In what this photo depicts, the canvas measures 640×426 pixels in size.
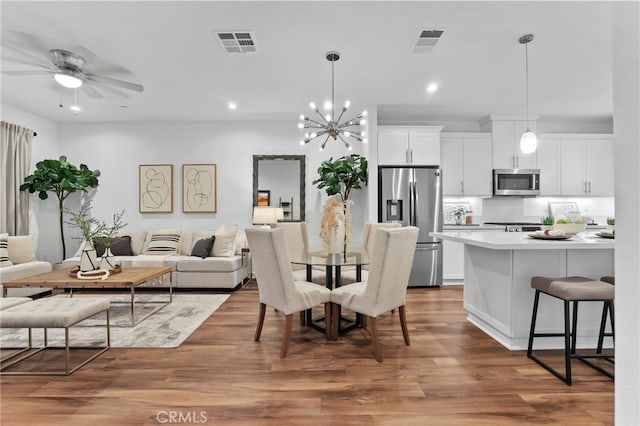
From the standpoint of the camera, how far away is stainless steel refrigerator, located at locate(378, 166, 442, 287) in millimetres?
5090

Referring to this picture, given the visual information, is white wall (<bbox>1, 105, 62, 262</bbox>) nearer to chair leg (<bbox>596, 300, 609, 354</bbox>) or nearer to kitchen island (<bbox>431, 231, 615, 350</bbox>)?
kitchen island (<bbox>431, 231, 615, 350</bbox>)

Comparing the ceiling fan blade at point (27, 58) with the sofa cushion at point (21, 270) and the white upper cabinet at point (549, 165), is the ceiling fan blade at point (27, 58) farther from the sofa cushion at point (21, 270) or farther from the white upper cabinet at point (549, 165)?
the white upper cabinet at point (549, 165)

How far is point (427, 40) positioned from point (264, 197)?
366 centimetres

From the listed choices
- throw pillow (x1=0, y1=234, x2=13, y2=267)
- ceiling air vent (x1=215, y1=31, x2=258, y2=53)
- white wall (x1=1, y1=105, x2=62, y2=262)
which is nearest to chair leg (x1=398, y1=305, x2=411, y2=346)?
ceiling air vent (x1=215, y1=31, x2=258, y2=53)

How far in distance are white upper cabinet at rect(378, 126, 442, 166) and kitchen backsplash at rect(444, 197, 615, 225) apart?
3.42 ft

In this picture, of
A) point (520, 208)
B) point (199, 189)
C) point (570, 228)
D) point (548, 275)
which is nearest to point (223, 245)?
point (199, 189)

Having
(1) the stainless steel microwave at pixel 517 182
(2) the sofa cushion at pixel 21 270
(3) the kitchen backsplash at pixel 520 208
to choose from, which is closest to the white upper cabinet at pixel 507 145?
(1) the stainless steel microwave at pixel 517 182

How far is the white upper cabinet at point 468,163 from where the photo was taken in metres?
5.61

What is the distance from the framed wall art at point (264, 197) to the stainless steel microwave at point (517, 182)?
3.83 m

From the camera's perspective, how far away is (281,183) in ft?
19.5

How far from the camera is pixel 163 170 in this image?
5965 millimetres

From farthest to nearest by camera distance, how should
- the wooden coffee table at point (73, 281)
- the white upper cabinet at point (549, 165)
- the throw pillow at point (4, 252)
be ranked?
the white upper cabinet at point (549, 165) → the throw pillow at point (4, 252) → the wooden coffee table at point (73, 281)

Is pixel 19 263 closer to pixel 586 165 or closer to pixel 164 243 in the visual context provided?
pixel 164 243

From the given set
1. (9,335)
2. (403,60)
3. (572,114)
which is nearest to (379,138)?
(403,60)
